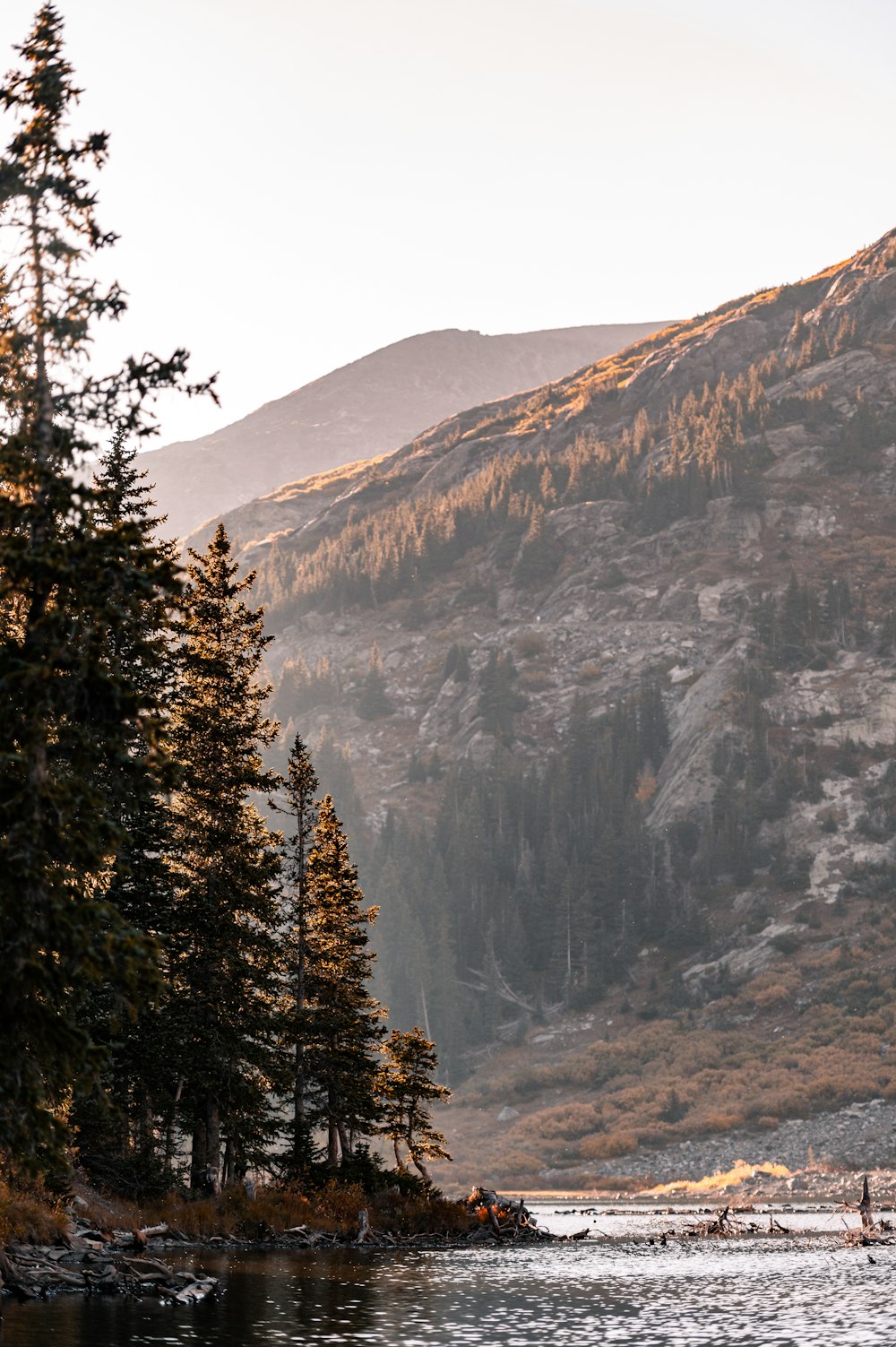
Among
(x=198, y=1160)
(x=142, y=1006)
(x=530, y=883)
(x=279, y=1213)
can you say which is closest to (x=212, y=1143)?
(x=198, y=1160)

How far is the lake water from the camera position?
2347 cm

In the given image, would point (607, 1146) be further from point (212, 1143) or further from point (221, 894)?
point (221, 894)

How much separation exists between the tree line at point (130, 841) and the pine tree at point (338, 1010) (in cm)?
9

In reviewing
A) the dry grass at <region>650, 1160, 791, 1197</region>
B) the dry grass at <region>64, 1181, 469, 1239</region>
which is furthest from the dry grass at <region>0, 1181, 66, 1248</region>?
the dry grass at <region>650, 1160, 791, 1197</region>

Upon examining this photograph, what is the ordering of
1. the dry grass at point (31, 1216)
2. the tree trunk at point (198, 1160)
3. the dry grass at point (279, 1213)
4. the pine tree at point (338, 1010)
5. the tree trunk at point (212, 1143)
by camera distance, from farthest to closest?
the pine tree at point (338, 1010) < the tree trunk at point (198, 1160) < the tree trunk at point (212, 1143) < the dry grass at point (279, 1213) < the dry grass at point (31, 1216)

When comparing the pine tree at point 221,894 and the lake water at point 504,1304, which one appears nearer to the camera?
the lake water at point 504,1304

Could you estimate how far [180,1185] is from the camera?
4075cm

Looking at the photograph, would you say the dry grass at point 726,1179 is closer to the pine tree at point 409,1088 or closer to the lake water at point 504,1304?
the pine tree at point 409,1088

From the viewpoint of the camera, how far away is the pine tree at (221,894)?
39.3 m

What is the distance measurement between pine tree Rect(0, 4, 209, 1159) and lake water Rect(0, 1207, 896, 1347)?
6309mm

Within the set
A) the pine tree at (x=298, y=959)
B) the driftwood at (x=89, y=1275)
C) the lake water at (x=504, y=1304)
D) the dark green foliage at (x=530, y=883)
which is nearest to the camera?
the lake water at (x=504, y=1304)

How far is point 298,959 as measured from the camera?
46094 mm

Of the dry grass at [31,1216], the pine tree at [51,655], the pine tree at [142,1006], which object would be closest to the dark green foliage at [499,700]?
the pine tree at [142,1006]

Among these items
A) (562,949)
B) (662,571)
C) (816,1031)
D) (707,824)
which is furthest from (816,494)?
(816,1031)
